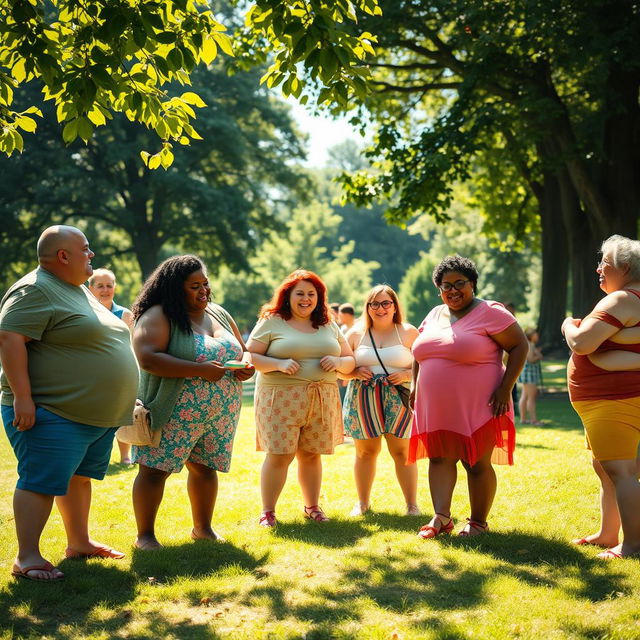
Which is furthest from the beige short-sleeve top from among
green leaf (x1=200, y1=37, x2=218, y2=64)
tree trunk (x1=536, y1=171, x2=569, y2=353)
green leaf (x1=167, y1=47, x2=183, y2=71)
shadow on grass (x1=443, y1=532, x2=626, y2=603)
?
tree trunk (x1=536, y1=171, x2=569, y2=353)

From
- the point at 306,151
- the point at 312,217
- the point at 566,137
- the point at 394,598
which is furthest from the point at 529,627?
the point at 312,217

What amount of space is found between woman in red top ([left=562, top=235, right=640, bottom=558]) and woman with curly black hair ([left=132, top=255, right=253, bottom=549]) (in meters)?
2.45

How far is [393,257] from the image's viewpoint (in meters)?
86.6

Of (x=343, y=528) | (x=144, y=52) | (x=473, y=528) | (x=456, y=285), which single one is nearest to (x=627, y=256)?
(x=456, y=285)

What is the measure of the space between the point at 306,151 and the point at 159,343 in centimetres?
3249

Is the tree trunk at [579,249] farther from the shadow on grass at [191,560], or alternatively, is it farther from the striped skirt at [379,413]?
the shadow on grass at [191,560]

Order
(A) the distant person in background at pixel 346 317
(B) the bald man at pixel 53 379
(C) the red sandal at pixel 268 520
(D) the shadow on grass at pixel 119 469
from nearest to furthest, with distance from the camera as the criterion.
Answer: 1. (B) the bald man at pixel 53 379
2. (C) the red sandal at pixel 268 520
3. (D) the shadow on grass at pixel 119 469
4. (A) the distant person in background at pixel 346 317

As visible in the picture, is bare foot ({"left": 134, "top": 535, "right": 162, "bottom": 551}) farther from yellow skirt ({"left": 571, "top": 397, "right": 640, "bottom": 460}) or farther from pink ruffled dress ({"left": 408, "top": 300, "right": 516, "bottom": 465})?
yellow skirt ({"left": 571, "top": 397, "right": 640, "bottom": 460})

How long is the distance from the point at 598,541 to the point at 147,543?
131 inches

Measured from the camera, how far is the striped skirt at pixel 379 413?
7.12 m

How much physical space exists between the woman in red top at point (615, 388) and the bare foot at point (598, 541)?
158 mm

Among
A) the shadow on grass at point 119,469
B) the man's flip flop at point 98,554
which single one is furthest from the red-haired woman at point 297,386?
the shadow on grass at point 119,469

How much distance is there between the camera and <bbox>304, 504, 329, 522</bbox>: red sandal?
6.86 m

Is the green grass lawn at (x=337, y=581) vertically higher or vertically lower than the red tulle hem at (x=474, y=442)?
lower
